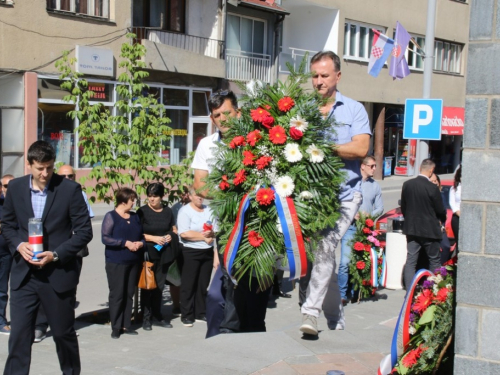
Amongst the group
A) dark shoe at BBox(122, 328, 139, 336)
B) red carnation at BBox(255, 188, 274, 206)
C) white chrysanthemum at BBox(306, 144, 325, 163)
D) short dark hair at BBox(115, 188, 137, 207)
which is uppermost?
white chrysanthemum at BBox(306, 144, 325, 163)

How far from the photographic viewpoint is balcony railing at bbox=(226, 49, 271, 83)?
90.6 feet

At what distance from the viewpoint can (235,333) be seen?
6344 mm

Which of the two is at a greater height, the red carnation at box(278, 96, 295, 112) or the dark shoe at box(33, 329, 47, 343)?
the red carnation at box(278, 96, 295, 112)

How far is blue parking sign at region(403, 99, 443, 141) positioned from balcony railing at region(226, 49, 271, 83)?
44.2 feet

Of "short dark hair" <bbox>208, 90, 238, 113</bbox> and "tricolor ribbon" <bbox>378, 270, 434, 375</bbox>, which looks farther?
"short dark hair" <bbox>208, 90, 238, 113</bbox>

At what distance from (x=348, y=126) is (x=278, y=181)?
0.76 metres

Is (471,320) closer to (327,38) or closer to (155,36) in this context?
(155,36)

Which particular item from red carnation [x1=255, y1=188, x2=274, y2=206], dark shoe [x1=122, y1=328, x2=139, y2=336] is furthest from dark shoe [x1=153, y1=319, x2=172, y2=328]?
red carnation [x1=255, y1=188, x2=274, y2=206]

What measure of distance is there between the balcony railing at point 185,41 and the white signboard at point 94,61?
178 centimetres

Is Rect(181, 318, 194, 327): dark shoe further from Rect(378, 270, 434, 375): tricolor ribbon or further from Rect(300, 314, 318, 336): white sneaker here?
Rect(378, 270, 434, 375): tricolor ribbon

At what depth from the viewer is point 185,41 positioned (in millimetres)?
25469

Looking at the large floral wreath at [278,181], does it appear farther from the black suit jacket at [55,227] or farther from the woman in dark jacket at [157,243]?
the woman in dark jacket at [157,243]

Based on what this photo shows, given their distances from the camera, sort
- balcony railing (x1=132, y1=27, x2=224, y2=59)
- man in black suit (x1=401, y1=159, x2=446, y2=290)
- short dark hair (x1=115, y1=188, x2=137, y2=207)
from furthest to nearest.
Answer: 1. balcony railing (x1=132, y1=27, x2=224, y2=59)
2. man in black suit (x1=401, y1=159, x2=446, y2=290)
3. short dark hair (x1=115, y1=188, x2=137, y2=207)

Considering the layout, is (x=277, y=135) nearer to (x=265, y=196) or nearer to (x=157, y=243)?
(x=265, y=196)
